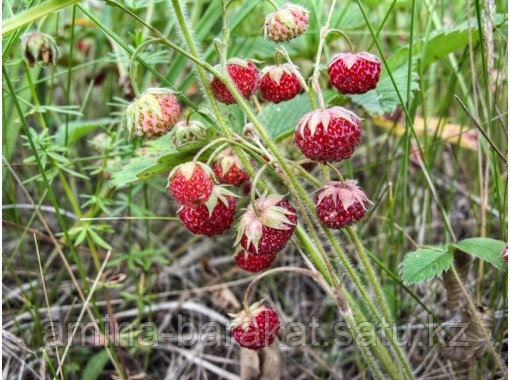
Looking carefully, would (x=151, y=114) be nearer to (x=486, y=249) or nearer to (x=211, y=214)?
(x=211, y=214)

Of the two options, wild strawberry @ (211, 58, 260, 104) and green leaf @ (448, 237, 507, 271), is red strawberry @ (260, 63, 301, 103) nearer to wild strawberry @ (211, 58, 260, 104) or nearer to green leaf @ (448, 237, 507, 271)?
wild strawberry @ (211, 58, 260, 104)

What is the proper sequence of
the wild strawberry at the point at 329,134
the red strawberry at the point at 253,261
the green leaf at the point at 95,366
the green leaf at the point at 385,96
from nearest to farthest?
the wild strawberry at the point at 329,134 < the red strawberry at the point at 253,261 < the green leaf at the point at 385,96 < the green leaf at the point at 95,366

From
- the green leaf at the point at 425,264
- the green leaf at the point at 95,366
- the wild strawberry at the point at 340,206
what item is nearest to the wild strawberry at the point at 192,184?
the wild strawberry at the point at 340,206

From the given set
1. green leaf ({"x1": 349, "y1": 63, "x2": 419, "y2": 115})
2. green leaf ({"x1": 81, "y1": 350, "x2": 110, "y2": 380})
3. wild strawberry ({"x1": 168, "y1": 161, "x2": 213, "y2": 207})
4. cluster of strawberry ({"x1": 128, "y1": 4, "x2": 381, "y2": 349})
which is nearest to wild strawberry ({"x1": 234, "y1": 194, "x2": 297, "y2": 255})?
cluster of strawberry ({"x1": 128, "y1": 4, "x2": 381, "y2": 349})

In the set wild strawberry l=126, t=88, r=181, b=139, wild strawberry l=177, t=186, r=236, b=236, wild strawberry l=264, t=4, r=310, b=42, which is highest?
wild strawberry l=264, t=4, r=310, b=42

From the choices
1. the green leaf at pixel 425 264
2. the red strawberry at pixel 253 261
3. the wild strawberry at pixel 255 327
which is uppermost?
the green leaf at pixel 425 264

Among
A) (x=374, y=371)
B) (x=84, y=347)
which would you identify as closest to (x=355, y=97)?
(x=374, y=371)

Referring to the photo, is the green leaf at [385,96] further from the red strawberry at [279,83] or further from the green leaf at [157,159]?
the green leaf at [157,159]

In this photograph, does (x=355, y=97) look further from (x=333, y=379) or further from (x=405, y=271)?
(x=333, y=379)
